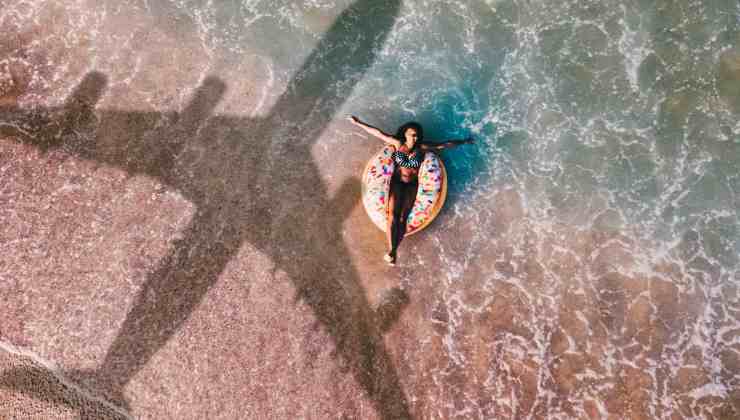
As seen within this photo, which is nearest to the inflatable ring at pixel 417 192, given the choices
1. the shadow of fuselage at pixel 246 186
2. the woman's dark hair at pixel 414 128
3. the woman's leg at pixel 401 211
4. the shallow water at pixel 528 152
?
the woman's leg at pixel 401 211

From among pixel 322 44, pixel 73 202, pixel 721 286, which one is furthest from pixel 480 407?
pixel 73 202

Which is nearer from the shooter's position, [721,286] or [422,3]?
[721,286]

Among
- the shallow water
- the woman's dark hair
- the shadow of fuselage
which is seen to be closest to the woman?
the woman's dark hair

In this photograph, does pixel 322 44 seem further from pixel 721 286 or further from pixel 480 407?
pixel 721 286

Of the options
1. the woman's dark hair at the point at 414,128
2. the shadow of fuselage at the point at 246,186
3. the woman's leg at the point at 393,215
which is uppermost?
the woman's dark hair at the point at 414,128

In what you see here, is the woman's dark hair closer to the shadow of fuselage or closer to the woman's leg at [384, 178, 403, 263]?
the woman's leg at [384, 178, 403, 263]

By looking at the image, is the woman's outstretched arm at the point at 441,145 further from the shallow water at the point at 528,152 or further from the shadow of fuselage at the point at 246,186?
the shadow of fuselage at the point at 246,186
